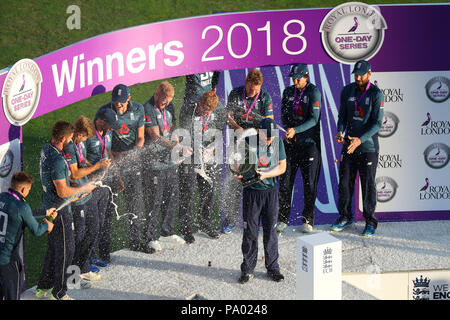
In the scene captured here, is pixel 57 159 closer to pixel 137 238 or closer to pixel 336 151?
pixel 137 238

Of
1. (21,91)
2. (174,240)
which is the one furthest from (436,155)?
(21,91)

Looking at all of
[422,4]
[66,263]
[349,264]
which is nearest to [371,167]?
[349,264]

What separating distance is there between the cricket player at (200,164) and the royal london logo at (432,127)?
8.73 ft

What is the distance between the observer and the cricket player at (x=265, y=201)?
358 inches

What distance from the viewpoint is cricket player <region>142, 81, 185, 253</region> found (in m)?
10.0

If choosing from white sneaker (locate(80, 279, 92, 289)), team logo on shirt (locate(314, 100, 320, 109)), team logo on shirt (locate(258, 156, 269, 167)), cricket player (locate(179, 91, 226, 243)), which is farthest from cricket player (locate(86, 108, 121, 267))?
team logo on shirt (locate(314, 100, 320, 109))

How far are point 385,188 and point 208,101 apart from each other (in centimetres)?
274

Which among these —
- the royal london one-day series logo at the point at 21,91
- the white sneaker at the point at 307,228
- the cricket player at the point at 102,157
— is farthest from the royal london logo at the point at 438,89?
the royal london one-day series logo at the point at 21,91

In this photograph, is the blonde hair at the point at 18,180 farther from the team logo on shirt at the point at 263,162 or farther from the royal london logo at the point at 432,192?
the royal london logo at the point at 432,192

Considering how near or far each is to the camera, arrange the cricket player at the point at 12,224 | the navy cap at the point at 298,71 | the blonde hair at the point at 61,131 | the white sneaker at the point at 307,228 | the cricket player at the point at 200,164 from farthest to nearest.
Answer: the white sneaker at the point at 307,228
the navy cap at the point at 298,71
the cricket player at the point at 200,164
the blonde hair at the point at 61,131
the cricket player at the point at 12,224

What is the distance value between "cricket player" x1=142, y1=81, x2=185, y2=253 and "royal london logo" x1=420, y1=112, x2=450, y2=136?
3.28 m

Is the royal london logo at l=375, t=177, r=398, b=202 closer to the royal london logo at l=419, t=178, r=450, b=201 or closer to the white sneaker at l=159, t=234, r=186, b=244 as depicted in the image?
the royal london logo at l=419, t=178, r=450, b=201

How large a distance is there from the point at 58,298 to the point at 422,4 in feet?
19.1

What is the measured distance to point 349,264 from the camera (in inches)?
396
